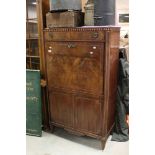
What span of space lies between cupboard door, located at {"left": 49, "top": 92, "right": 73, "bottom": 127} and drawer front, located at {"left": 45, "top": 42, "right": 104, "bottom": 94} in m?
0.12

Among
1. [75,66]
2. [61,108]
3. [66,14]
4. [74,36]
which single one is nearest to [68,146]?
[61,108]

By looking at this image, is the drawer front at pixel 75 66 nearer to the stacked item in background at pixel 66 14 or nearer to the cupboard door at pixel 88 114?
the cupboard door at pixel 88 114

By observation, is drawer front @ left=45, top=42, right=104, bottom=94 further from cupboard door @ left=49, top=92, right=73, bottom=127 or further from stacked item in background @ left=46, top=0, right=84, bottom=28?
stacked item in background @ left=46, top=0, right=84, bottom=28

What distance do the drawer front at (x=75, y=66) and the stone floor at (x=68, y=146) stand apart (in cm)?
71

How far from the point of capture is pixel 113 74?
2723mm

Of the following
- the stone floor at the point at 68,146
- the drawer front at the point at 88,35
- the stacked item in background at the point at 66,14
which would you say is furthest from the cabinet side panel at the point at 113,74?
the stacked item in background at the point at 66,14

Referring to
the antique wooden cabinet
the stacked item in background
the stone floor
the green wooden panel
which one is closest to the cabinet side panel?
the antique wooden cabinet

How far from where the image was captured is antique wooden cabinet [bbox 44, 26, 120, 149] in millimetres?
2482

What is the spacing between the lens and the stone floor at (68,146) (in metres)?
2.65

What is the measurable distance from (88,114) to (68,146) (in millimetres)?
503
